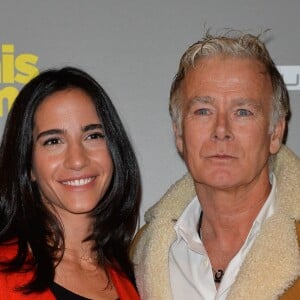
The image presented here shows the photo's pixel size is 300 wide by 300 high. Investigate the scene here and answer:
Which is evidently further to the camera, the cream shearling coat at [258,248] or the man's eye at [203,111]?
the man's eye at [203,111]

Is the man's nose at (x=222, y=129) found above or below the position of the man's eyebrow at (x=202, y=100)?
below

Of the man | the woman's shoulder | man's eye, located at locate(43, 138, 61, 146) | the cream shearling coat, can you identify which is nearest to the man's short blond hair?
the man

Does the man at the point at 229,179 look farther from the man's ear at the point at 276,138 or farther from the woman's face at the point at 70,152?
the woman's face at the point at 70,152

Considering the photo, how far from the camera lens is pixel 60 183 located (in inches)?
67.1

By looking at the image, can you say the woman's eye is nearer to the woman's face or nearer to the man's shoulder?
the woman's face

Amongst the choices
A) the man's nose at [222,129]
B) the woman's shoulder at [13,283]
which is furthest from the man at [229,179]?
the woman's shoulder at [13,283]

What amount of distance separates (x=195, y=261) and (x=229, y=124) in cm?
38

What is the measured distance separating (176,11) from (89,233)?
74 centimetres

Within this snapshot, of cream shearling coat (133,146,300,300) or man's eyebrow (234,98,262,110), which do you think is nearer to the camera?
cream shearling coat (133,146,300,300)

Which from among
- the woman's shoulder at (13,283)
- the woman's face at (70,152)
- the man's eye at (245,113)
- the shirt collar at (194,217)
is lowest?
the woman's shoulder at (13,283)

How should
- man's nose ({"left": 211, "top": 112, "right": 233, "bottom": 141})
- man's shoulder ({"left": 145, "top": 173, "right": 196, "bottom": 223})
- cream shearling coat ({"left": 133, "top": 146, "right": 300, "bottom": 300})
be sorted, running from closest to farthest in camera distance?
cream shearling coat ({"left": 133, "top": 146, "right": 300, "bottom": 300}) → man's nose ({"left": 211, "top": 112, "right": 233, "bottom": 141}) → man's shoulder ({"left": 145, "top": 173, "right": 196, "bottom": 223})

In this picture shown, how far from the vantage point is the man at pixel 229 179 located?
1566mm

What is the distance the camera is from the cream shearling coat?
4.90 feet

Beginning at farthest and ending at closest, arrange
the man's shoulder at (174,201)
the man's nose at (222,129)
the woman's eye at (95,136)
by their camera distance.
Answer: the man's shoulder at (174,201), the woman's eye at (95,136), the man's nose at (222,129)
